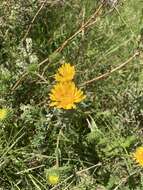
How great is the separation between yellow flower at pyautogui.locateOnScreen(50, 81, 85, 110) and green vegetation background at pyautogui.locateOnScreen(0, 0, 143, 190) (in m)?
0.06

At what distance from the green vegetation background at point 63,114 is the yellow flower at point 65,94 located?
6 cm

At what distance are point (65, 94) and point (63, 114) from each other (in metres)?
0.09

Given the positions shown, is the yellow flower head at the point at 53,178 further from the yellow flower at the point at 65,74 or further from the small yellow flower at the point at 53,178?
the yellow flower at the point at 65,74

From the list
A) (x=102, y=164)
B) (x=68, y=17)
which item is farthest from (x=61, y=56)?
(x=102, y=164)

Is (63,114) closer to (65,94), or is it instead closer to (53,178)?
(65,94)

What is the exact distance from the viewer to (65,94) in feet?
8.44

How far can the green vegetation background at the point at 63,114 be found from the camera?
8.86 ft

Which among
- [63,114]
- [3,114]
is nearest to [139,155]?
[63,114]

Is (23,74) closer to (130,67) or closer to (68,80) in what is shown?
(68,80)

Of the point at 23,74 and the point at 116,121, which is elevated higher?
the point at 23,74

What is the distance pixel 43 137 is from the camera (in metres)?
2.69

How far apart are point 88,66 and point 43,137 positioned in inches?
18.5

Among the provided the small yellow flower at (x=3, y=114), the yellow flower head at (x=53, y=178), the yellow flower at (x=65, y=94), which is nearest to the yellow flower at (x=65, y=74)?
the yellow flower at (x=65, y=94)

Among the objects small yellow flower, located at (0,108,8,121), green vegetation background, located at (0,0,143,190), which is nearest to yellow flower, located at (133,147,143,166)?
green vegetation background, located at (0,0,143,190)
